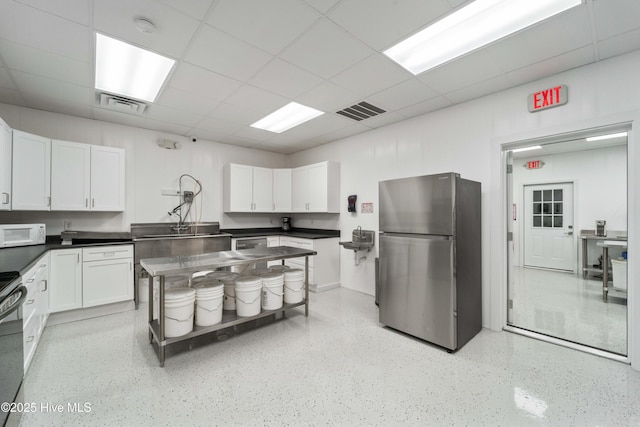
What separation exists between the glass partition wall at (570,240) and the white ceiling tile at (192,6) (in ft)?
10.7

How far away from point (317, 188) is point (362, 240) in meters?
1.33

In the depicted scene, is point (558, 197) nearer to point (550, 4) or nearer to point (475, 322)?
point (475, 322)

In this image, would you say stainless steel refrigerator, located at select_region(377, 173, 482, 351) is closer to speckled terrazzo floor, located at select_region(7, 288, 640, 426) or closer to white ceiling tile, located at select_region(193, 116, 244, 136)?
speckled terrazzo floor, located at select_region(7, 288, 640, 426)

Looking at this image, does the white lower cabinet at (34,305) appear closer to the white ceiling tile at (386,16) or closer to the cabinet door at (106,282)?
the cabinet door at (106,282)

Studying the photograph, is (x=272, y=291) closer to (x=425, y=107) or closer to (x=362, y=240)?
(x=362, y=240)

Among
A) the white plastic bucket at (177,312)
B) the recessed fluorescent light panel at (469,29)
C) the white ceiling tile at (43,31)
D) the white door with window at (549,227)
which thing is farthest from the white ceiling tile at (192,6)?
the white door with window at (549,227)

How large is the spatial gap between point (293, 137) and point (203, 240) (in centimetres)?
240

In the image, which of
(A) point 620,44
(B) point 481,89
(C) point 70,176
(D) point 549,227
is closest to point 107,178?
(C) point 70,176

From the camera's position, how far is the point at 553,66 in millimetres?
2525

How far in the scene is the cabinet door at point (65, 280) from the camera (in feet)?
10.2

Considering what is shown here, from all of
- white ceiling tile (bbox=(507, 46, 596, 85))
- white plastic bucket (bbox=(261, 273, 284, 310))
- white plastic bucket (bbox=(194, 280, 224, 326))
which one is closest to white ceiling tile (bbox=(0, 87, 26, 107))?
white plastic bucket (bbox=(194, 280, 224, 326))

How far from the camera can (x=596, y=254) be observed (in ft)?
17.9

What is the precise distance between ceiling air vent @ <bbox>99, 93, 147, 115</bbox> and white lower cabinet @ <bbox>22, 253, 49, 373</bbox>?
1916mm

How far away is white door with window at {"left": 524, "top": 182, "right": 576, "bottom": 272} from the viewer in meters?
5.83
